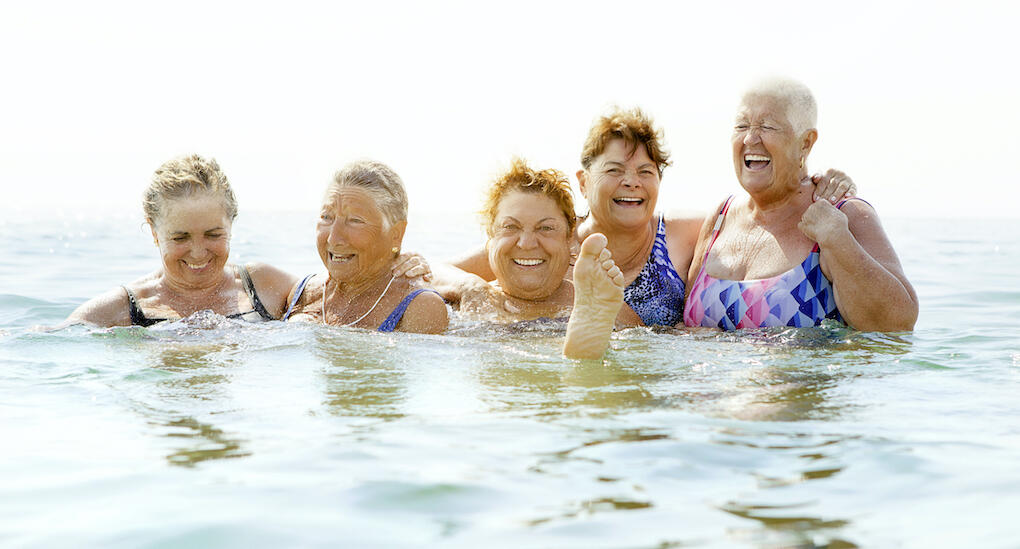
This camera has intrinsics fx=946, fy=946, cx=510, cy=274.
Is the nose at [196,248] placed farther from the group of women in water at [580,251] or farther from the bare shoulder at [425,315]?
the bare shoulder at [425,315]

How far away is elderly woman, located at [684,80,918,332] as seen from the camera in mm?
5469

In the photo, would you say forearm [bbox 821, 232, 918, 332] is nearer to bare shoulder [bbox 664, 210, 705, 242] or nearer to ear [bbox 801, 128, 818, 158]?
ear [bbox 801, 128, 818, 158]

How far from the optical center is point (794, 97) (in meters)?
5.82

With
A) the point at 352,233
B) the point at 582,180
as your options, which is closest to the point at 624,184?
the point at 582,180

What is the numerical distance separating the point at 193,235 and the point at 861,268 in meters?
3.94

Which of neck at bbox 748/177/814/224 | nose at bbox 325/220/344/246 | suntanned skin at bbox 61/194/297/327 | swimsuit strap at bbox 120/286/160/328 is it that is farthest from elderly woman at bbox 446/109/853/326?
swimsuit strap at bbox 120/286/160/328

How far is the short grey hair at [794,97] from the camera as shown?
580 centimetres

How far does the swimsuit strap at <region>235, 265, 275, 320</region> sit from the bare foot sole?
226 cm

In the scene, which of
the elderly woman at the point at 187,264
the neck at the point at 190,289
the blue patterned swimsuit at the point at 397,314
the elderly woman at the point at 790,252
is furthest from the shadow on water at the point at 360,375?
the elderly woman at the point at 790,252

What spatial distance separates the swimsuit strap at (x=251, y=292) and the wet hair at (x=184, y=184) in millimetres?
486

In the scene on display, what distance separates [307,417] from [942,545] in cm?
235

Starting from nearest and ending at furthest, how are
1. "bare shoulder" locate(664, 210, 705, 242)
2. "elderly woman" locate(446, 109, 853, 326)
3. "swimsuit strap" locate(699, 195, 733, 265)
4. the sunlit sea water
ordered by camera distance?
the sunlit sea water
"elderly woman" locate(446, 109, 853, 326)
"swimsuit strap" locate(699, 195, 733, 265)
"bare shoulder" locate(664, 210, 705, 242)

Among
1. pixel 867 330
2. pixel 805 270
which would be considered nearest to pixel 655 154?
pixel 805 270

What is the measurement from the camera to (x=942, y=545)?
2.60 metres
